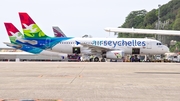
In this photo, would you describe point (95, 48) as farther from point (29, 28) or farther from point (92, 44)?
point (29, 28)

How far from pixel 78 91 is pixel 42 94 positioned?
5.02 ft

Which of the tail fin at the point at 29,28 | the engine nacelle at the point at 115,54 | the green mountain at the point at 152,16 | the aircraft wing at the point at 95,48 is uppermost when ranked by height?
the green mountain at the point at 152,16

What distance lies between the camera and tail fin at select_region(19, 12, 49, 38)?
50.9 metres

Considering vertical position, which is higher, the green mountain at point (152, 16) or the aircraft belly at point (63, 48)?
the green mountain at point (152, 16)

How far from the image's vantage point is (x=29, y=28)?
169ft

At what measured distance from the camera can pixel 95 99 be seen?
1205 cm

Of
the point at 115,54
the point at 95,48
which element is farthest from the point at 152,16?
the point at 115,54

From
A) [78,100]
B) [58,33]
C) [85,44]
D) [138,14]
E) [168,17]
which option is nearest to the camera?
[78,100]

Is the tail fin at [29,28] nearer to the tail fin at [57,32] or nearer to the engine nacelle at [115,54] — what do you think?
the engine nacelle at [115,54]

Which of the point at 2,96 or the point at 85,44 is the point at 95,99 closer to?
the point at 2,96

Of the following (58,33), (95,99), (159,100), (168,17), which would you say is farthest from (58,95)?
(168,17)

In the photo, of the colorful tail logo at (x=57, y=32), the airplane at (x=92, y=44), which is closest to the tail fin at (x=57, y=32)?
the colorful tail logo at (x=57, y=32)

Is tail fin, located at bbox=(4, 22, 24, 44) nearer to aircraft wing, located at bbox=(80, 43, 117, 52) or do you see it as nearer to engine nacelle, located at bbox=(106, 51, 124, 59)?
aircraft wing, located at bbox=(80, 43, 117, 52)

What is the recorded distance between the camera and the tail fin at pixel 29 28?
167 feet
